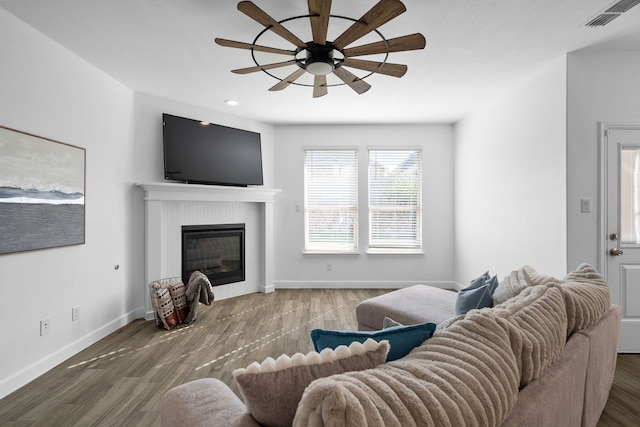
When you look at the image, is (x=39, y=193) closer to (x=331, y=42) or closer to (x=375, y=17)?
(x=331, y=42)

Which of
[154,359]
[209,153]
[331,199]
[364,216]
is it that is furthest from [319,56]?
[364,216]

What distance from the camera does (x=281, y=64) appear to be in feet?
7.99

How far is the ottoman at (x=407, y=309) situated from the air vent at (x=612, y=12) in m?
2.40

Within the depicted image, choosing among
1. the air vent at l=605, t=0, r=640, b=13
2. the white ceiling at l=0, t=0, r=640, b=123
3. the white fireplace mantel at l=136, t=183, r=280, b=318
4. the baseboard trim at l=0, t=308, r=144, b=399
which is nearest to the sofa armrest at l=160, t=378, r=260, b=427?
the baseboard trim at l=0, t=308, r=144, b=399

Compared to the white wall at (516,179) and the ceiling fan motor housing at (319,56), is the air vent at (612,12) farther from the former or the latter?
the ceiling fan motor housing at (319,56)

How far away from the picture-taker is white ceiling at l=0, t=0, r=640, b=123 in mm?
2256

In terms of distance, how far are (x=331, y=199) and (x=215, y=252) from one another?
1985mm

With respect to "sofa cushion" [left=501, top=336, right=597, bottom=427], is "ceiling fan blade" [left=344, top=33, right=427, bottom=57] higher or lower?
higher

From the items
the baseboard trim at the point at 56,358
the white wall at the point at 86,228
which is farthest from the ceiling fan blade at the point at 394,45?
the baseboard trim at the point at 56,358

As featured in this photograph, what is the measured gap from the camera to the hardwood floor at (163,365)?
82.6 inches

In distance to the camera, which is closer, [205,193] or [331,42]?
[331,42]

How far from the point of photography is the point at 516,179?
364cm

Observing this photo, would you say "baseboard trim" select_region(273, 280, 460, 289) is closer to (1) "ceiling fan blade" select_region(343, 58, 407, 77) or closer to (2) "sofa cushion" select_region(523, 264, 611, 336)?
(2) "sofa cushion" select_region(523, 264, 611, 336)

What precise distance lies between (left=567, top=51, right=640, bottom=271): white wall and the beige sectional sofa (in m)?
1.36
